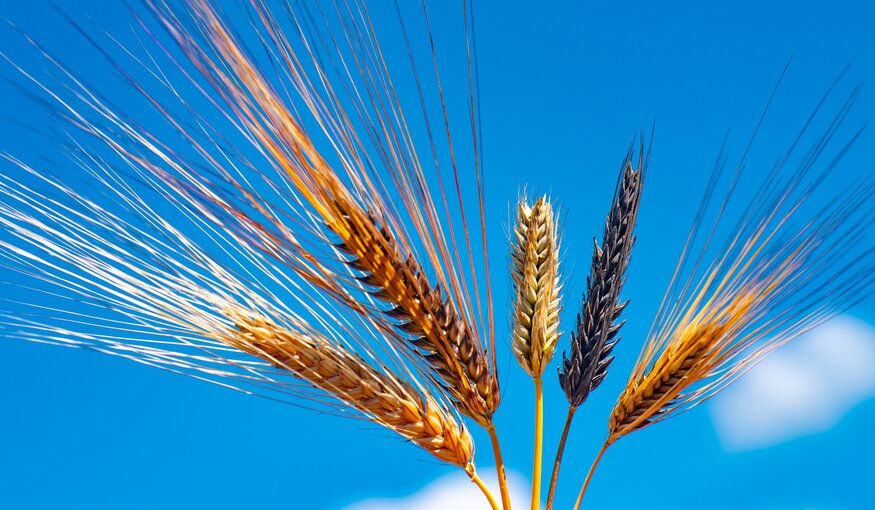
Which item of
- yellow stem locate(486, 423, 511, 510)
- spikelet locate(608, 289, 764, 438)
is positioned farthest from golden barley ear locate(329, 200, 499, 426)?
spikelet locate(608, 289, 764, 438)

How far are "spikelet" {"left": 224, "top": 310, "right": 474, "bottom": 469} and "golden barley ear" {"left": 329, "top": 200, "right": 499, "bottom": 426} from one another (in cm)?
8

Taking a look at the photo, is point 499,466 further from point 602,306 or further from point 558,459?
point 602,306

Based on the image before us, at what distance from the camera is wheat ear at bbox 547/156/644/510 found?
5.90 feet

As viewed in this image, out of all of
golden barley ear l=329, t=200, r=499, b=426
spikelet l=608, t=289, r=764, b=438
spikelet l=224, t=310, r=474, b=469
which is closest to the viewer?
golden barley ear l=329, t=200, r=499, b=426

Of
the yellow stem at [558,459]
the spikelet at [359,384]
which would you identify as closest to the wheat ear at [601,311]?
the yellow stem at [558,459]

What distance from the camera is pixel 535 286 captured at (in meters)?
1.99

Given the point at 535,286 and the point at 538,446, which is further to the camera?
the point at 535,286

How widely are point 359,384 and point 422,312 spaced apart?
25 cm

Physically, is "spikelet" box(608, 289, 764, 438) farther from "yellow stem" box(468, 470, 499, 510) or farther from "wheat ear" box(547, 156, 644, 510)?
"yellow stem" box(468, 470, 499, 510)

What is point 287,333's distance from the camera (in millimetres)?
1710

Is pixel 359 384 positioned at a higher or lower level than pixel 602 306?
lower

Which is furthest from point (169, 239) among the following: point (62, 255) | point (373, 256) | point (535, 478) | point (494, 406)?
point (535, 478)

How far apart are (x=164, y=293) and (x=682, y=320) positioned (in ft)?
4.46

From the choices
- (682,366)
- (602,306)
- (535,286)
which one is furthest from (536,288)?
(682,366)
